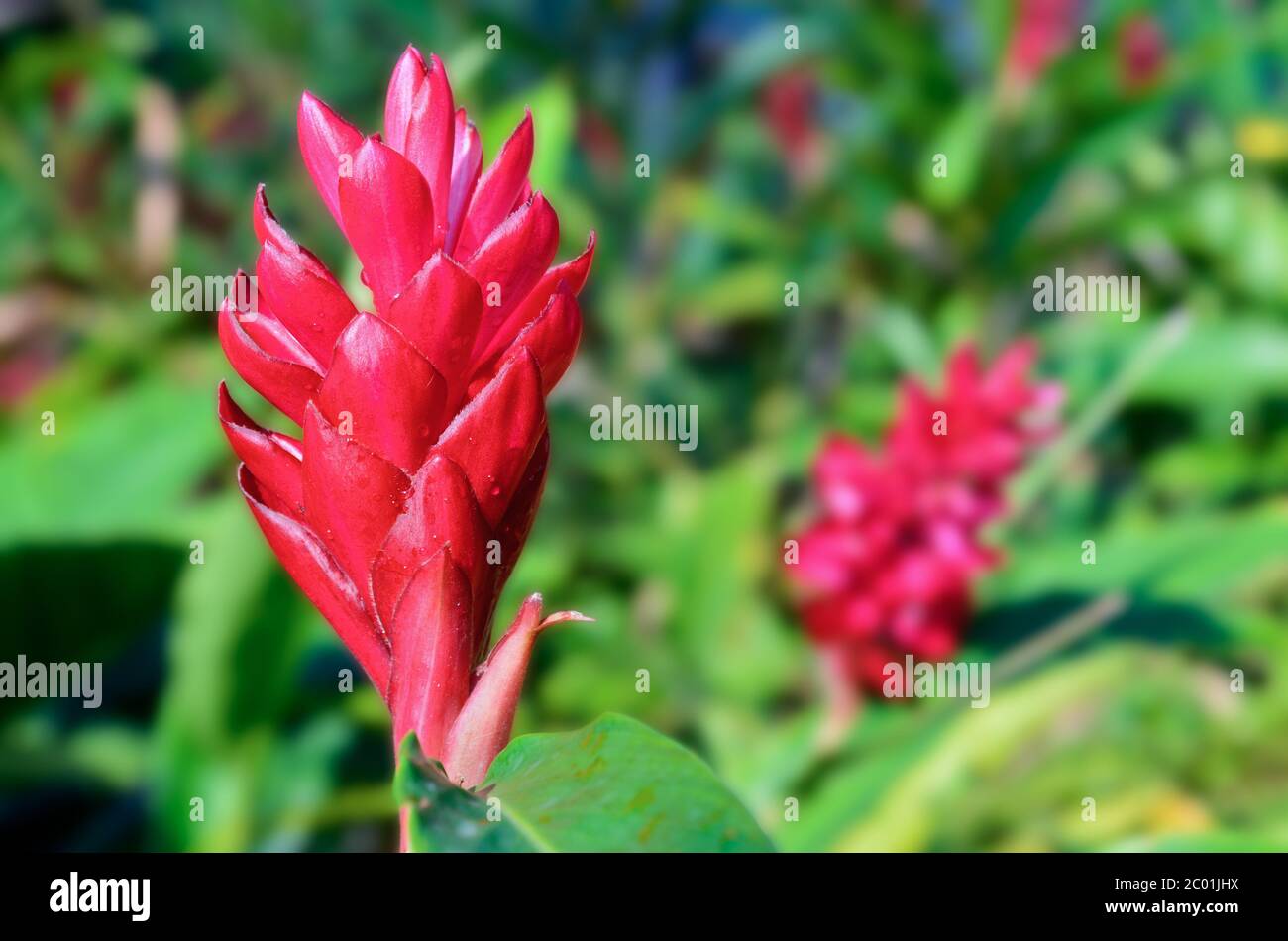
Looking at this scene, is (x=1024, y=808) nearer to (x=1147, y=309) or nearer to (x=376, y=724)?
(x=376, y=724)

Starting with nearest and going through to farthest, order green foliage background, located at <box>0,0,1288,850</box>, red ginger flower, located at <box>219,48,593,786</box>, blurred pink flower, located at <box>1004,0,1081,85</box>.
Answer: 1. red ginger flower, located at <box>219,48,593,786</box>
2. green foliage background, located at <box>0,0,1288,850</box>
3. blurred pink flower, located at <box>1004,0,1081,85</box>

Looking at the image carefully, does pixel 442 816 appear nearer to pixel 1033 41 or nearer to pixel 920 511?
pixel 920 511

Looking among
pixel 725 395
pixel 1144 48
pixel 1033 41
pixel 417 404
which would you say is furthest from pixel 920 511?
pixel 1144 48

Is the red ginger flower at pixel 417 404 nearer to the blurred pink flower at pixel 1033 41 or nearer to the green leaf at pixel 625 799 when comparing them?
the green leaf at pixel 625 799

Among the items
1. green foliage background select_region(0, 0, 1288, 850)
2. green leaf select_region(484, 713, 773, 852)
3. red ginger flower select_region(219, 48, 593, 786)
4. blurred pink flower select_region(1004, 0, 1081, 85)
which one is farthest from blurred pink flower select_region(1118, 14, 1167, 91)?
green leaf select_region(484, 713, 773, 852)

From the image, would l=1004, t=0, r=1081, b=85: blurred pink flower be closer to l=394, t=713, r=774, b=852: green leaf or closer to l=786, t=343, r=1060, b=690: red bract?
l=786, t=343, r=1060, b=690: red bract

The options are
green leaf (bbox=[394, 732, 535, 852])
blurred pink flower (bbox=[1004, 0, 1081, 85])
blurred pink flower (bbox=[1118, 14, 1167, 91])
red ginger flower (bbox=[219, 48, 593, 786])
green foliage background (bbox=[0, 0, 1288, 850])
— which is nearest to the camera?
green leaf (bbox=[394, 732, 535, 852])
